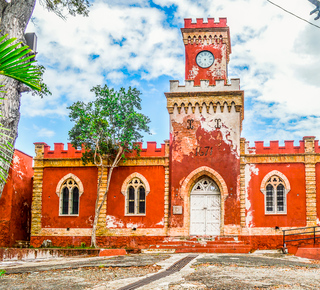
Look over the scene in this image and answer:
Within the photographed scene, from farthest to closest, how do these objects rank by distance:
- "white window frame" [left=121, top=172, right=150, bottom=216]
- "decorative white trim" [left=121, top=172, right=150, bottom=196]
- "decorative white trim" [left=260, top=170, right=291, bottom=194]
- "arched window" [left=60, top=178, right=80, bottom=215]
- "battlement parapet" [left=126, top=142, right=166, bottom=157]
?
"arched window" [left=60, top=178, right=80, bottom=215] → "battlement parapet" [left=126, top=142, right=166, bottom=157] → "decorative white trim" [left=121, top=172, right=150, bottom=196] → "white window frame" [left=121, top=172, right=150, bottom=216] → "decorative white trim" [left=260, top=170, right=291, bottom=194]

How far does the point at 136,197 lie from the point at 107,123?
4.52 metres

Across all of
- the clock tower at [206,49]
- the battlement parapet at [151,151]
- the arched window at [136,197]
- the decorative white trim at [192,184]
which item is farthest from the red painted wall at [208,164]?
the clock tower at [206,49]

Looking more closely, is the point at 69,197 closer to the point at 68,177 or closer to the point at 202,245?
the point at 68,177

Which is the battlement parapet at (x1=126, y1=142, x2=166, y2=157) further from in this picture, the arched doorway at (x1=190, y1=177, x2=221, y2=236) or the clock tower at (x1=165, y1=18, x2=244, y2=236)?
the arched doorway at (x1=190, y1=177, x2=221, y2=236)

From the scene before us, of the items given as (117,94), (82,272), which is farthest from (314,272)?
(117,94)

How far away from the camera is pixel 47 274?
1062cm

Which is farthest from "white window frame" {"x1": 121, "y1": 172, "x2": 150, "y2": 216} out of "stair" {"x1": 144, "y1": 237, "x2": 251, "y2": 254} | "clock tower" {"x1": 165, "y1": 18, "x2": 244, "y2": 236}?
"stair" {"x1": 144, "y1": 237, "x2": 251, "y2": 254}

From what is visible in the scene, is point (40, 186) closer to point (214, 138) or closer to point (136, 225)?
point (136, 225)

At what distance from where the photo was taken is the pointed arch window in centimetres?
2171

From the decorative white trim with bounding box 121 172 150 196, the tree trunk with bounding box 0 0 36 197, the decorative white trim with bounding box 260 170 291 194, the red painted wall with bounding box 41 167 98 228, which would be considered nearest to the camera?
the tree trunk with bounding box 0 0 36 197

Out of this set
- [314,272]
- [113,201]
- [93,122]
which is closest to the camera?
[314,272]

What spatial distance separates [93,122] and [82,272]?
444 inches

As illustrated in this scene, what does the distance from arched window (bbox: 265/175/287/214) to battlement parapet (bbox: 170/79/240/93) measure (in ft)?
17.4

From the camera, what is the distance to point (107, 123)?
21250 millimetres
